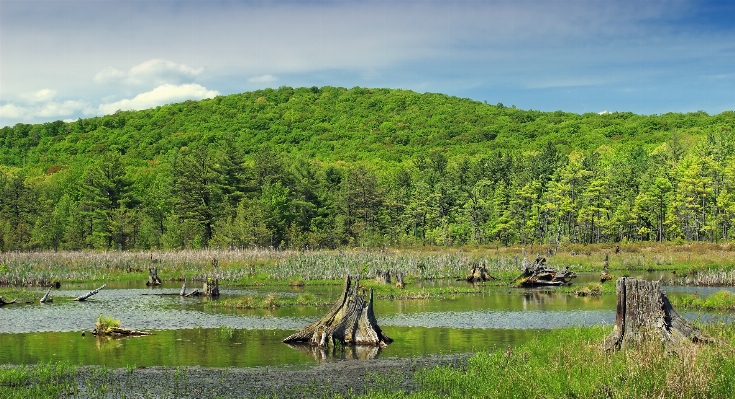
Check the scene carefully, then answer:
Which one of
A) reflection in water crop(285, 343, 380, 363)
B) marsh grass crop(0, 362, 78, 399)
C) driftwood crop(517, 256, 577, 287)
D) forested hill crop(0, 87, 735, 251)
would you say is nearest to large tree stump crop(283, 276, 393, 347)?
reflection in water crop(285, 343, 380, 363)

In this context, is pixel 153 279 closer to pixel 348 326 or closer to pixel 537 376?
pixel 348 326

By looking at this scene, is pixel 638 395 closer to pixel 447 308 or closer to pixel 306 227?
pixel 447 308

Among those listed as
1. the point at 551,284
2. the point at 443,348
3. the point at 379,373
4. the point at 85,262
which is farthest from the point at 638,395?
the point at 85,262

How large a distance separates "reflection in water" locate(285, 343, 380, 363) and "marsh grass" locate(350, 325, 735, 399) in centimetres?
404

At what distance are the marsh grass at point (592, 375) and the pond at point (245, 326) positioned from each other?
16.6ft

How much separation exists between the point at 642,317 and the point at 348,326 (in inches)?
421

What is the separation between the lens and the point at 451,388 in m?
18.8

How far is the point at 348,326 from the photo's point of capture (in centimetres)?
2683

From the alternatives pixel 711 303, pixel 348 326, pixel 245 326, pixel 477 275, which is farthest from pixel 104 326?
pixel 477 275

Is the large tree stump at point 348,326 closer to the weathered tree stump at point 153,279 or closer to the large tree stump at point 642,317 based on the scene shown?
the large tree stump at point 642,317

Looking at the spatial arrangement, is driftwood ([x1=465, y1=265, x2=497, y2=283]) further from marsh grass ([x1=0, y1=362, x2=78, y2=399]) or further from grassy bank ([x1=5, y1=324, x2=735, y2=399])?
marsh grass ([x1=0, y1=362, x2=78, y2=399])

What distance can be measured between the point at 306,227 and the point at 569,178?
35.1 meters

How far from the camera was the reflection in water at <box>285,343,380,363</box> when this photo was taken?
79.6 feet

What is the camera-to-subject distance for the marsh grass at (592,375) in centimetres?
1458
